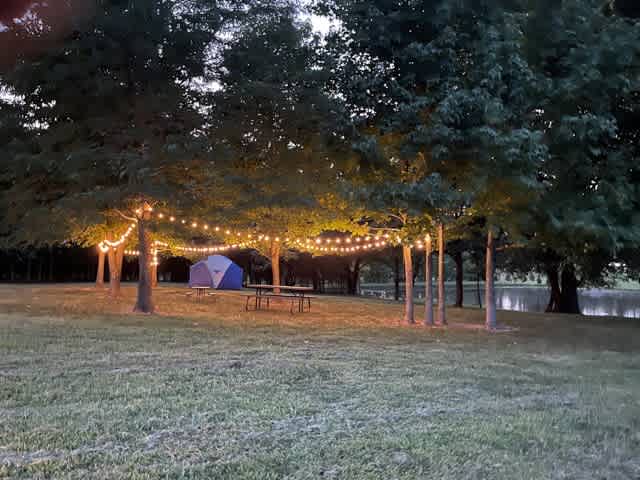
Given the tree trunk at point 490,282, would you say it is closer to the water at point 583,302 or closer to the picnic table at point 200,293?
the picnic table at point 200,293

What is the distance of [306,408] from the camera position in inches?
185

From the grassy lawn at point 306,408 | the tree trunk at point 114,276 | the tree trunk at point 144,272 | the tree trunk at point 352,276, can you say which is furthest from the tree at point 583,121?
the tree trunk at point 352,276

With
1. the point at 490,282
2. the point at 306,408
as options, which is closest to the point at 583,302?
the point at 490,282

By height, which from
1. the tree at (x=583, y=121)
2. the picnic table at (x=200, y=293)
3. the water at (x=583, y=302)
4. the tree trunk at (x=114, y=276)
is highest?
the tree at (x=583, y=121)

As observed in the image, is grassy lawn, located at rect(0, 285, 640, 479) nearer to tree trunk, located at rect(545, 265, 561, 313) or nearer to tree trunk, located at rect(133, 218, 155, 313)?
tree trunk, located at rect(133, 218, 155, 313)

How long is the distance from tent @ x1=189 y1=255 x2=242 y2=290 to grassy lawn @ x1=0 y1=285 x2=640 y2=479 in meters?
21.3

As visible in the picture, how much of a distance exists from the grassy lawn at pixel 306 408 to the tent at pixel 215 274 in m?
21.3

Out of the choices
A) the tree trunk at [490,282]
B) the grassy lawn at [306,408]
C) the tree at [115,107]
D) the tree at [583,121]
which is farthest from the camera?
the tree trunk at [490,282]

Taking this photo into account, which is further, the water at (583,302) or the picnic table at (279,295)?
the water at (583,302)

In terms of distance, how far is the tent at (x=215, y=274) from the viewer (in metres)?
31.0

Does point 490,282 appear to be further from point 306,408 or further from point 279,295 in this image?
point 306,408

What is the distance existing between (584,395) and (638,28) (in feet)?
24.6

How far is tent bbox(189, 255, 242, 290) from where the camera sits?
3105 centimetres

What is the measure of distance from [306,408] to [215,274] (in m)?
27.1
